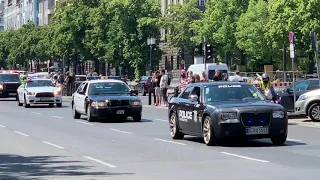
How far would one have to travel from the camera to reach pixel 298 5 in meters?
67.6

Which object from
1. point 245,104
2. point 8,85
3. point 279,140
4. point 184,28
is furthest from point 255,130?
point 184,28

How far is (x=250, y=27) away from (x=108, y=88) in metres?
42.5

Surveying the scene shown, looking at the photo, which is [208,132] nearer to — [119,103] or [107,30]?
[119,103]

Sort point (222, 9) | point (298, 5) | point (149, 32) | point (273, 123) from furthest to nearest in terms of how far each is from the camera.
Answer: point (149, 32) → point (222, 9) → point (298, 5) → point (273, 123)

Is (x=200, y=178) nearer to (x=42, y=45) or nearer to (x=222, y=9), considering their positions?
(x=222, y=9)

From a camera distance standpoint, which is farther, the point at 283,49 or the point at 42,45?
the point at 42,45

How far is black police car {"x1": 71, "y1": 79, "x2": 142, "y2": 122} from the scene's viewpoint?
29.7 metres

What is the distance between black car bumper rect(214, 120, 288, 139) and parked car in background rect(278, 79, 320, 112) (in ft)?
33.4

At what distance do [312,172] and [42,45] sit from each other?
333 ft

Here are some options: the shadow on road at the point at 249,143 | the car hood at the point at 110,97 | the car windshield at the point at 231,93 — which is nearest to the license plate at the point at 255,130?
the shadow on road at the point at 249,143

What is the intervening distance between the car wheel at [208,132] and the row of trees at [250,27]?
46.8 metres

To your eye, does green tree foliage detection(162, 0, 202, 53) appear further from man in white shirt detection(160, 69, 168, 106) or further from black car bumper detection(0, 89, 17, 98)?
man in white shirt detection(160, 69, 168, 106)

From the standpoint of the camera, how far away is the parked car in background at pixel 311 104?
92.9 ft

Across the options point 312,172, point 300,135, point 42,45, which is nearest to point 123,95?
point 300,135
